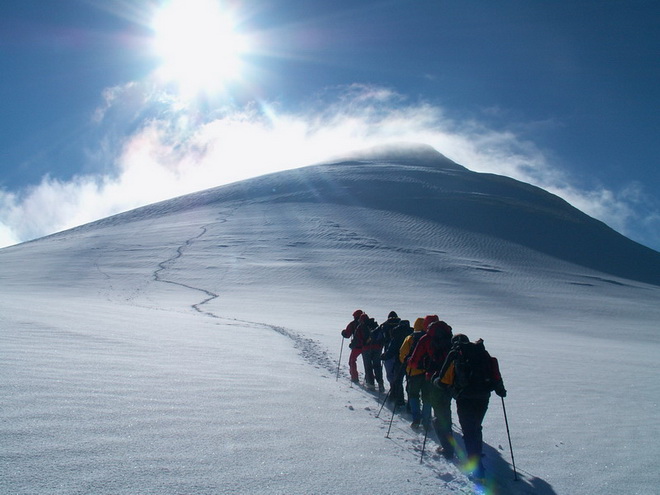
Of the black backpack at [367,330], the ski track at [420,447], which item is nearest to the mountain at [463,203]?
the ski track at [420,447]

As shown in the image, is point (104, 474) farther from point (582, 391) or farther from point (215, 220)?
point (215, 220)

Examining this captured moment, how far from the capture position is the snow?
14.2 feet

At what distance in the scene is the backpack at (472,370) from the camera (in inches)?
201

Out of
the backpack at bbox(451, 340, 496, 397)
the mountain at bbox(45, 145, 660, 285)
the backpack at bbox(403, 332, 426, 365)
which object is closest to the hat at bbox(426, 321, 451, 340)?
the backpack at bbox(403, 332, 426, 365)

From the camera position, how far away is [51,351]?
298 inches

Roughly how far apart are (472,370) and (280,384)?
3.60 metres

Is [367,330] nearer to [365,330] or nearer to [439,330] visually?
[365,330]

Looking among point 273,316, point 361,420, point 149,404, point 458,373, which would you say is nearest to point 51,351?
point 149,404

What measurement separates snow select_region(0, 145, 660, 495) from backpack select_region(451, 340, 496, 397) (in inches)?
38.0

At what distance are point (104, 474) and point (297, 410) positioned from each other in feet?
9.62

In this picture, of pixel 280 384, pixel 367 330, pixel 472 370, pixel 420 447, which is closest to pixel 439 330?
pixel 472 370

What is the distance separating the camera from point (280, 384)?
25.2 feet

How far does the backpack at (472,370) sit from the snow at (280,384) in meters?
0.96

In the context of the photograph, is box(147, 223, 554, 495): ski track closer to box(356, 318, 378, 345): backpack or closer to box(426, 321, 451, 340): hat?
box(356, 318, 378, 345): backpack
